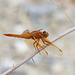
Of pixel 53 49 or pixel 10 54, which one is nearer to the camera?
pixel 53 49

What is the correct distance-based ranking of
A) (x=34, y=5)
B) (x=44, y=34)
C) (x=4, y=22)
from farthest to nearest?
(x=34, y=5), (x=4, y=22), (x=44, y=34)

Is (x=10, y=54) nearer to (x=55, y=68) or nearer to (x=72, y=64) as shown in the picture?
(x=55, y=68)

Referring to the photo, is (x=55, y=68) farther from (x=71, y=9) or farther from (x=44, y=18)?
(x=71, y=9)

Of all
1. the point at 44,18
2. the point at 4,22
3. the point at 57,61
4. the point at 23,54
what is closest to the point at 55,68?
the point at 57,61

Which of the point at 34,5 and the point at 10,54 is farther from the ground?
the point at 34,5

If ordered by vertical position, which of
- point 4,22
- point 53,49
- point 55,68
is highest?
point 53,49

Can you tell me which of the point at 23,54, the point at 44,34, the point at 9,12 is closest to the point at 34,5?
the point at 9,12

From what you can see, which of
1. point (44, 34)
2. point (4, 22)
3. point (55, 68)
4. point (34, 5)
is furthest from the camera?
point (34, 5)
